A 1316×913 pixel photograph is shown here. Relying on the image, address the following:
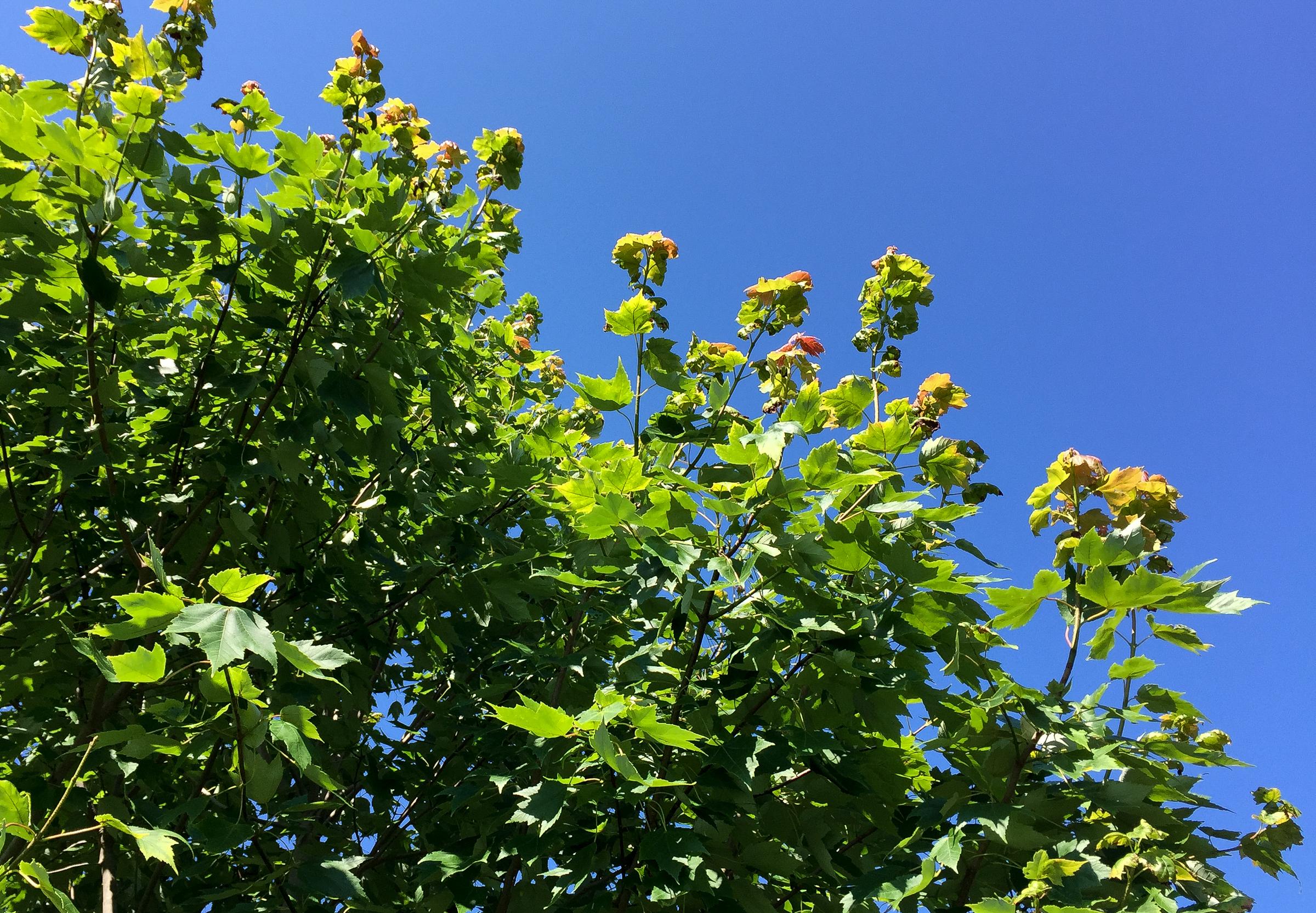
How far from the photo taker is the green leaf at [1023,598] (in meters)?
1.82

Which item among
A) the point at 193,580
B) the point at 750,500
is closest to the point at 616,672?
the point at 750,500

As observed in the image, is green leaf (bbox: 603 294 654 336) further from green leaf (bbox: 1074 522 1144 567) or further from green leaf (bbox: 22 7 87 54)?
green leaf (bbox: 22 7 87 54)

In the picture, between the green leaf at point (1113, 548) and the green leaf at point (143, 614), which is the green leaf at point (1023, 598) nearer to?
the green leaf at point (1113, 548)

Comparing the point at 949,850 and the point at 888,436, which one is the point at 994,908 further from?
the point at 888,436

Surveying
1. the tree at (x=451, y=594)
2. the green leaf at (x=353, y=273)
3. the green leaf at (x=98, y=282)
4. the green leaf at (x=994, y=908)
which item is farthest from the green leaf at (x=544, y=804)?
the green leaf at (x=98, y=282)

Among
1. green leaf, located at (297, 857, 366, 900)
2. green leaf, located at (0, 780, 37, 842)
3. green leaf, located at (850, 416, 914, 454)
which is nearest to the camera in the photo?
green leaf, located at (0, 780, 37, 842)

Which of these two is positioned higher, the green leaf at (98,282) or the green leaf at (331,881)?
the green leaf at (98,282)

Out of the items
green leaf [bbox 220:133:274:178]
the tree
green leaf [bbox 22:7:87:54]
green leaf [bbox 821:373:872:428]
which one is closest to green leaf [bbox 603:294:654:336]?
the tree

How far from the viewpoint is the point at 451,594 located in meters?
2.85

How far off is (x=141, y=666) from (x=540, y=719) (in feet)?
2.58

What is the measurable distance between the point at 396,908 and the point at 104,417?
2.00m

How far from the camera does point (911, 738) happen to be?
260cm

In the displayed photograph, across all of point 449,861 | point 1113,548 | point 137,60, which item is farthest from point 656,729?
point 137,60

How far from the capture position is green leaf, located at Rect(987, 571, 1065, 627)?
182 centimetres
